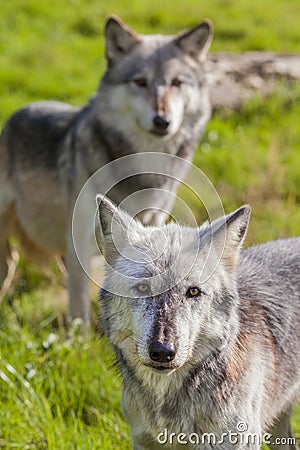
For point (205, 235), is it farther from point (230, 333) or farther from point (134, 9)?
point (134, 9)

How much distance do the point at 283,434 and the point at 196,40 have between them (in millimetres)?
3488

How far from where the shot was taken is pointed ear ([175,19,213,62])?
655 cm

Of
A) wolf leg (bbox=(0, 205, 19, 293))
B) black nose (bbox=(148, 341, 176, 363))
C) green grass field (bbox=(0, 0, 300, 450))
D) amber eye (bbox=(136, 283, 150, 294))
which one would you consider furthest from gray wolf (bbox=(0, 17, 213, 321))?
black nose (bbox=(148, 341, 176, 363))

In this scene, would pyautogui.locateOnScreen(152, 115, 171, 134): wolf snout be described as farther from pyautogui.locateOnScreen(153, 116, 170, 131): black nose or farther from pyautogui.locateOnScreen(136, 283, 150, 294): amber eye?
pyautogui.locateOnScreen(136, 283, 150, 294): amber eye

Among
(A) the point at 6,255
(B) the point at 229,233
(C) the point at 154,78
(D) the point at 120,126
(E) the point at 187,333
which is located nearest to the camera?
(E) the point at 187,333

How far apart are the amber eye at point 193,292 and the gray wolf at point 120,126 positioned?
2.86 metres

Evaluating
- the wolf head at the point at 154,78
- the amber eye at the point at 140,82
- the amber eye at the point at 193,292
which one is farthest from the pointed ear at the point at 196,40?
the amber eye at the point at 193,292

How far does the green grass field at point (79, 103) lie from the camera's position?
4.70 m

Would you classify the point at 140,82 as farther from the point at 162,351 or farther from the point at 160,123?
Answer: the point at 162,351

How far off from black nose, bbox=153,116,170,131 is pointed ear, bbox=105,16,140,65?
707 millimetres

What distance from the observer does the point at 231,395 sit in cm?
361

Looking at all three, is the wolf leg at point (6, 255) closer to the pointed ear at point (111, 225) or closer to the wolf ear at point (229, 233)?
the pointed ear at point (111, 225)

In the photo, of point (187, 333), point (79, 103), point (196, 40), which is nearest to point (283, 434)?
point (187, 333)

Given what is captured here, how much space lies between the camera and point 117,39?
653cm
